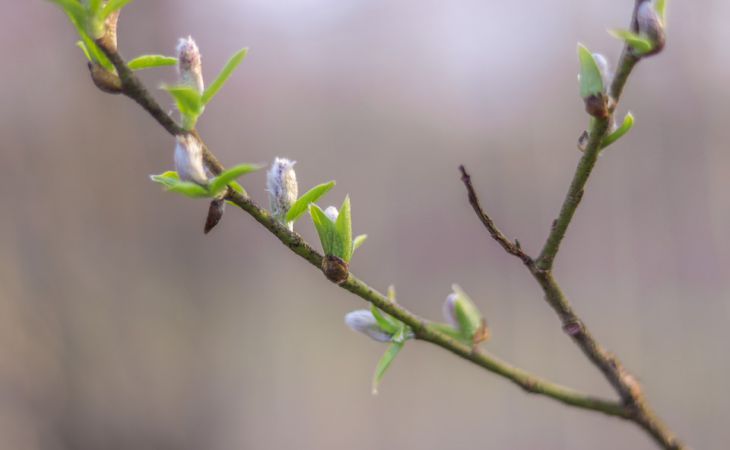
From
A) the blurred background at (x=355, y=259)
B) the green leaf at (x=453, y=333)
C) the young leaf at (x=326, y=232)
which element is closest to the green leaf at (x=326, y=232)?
the young leaf at (x=326, y=232)

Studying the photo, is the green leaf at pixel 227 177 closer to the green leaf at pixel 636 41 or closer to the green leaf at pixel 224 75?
the green leaf at pixel 224 75

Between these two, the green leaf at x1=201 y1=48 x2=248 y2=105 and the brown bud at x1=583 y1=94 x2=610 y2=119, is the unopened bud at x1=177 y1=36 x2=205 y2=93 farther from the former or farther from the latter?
the brown bud at x1=583 y1=94 x2=610 y2=119

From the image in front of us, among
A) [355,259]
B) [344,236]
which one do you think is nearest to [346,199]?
[344,236]

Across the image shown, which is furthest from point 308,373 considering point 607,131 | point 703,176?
point 607,131

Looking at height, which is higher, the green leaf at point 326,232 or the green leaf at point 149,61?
the green leaf at point 149,61

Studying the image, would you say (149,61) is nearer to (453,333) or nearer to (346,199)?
(346,199)

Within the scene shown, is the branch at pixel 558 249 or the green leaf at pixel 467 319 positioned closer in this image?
the branch at pixel 558 249
